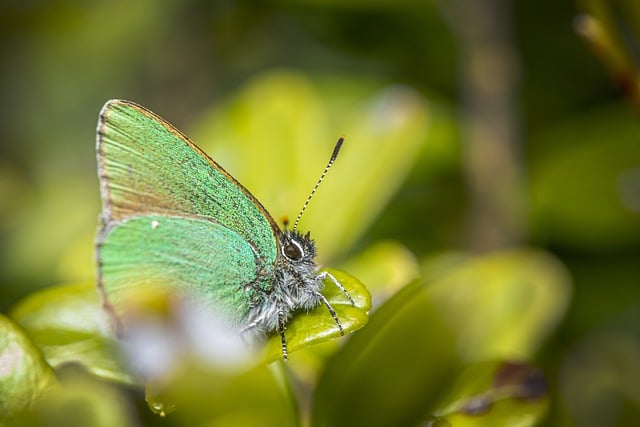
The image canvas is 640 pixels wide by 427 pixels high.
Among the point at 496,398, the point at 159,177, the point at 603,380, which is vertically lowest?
the point at 603,380

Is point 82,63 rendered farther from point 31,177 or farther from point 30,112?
point 31,177

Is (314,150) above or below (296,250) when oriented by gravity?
above

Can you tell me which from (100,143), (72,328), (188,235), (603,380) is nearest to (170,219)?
(188,235)

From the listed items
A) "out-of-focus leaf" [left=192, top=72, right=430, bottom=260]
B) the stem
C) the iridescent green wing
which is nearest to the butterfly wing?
the iridescent green wing

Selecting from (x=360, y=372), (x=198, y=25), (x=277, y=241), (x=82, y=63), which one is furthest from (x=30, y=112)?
(x=360, y=372)

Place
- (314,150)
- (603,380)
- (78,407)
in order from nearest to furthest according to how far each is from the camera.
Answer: (78,407), (603,380), (314,150)

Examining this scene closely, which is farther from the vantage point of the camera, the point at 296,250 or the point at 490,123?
the point at 490,123

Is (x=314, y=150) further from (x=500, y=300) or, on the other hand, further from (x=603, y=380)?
(x=603, y=380)
